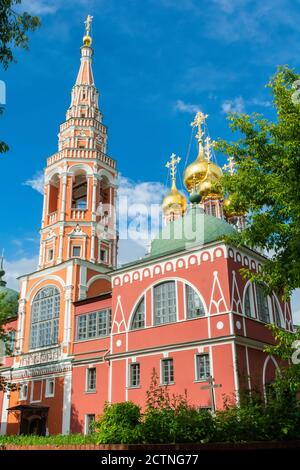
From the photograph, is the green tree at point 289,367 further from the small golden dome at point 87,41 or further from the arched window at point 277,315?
the small golden dome at point 87,41

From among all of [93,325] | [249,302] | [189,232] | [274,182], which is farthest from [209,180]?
[274,182]

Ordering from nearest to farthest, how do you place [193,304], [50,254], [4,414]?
[193,304], [4,414], [50,254]

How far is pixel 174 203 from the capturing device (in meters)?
44.9

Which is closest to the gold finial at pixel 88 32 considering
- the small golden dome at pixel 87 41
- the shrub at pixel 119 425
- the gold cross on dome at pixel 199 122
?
the small golden dome at pixel 87 41

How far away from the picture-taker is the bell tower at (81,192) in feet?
113

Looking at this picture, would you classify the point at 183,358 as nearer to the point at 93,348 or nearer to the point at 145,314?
the point at 145,314

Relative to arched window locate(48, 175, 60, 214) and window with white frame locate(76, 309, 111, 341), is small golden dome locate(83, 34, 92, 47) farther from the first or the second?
window with white frame locate(76, 309, 111, 341)

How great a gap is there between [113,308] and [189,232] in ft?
20.9

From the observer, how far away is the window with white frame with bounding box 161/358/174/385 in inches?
921

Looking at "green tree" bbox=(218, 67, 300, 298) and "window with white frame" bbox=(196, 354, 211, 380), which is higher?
"green tree" bbox=(218, 67, 300, 298)

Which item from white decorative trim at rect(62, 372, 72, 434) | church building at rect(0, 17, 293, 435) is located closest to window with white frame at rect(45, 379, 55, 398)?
church building at rect(0, 17, 293, 435)

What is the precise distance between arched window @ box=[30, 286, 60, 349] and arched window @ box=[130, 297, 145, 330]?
24.7 feet

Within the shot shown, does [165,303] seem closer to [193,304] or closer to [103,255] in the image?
[193,304]

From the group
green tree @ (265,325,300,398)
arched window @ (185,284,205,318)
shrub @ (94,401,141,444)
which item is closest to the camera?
shrub @ (94,401,141,444)
